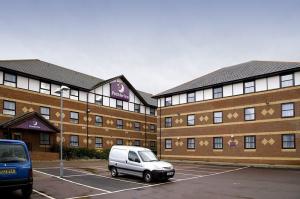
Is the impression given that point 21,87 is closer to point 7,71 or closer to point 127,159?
point 7,71

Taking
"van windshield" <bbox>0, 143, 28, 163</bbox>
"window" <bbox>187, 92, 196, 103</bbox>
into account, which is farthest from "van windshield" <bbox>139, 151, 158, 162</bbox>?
"window" <bbox>187, 92, 196, 103</bbox>

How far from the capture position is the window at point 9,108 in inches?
1107

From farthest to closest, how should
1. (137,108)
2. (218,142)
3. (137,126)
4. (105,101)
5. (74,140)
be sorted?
(137,108)
(137,126)
(105,101)
(74,140)
(218,142)

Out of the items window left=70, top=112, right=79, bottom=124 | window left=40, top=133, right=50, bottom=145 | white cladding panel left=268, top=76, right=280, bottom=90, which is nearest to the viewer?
white cladding panel left=268, top=76, right=280, bottom=90

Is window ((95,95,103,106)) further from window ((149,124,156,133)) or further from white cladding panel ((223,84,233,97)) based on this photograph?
white cladding panel ((223,84,233,97))

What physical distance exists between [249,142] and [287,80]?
21.0ft

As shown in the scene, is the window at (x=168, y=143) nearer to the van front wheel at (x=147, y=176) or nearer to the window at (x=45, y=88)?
the window at (x=45, y=88)

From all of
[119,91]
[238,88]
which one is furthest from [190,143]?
[119,91]

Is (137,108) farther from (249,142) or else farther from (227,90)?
(249,142)

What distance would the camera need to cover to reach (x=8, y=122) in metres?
26.8

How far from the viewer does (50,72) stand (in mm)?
34281

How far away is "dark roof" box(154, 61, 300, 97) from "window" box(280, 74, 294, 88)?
29.2 inches

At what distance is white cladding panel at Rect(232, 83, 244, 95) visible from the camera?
30.0 metres

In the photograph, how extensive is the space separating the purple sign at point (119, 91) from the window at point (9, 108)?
509 inches
